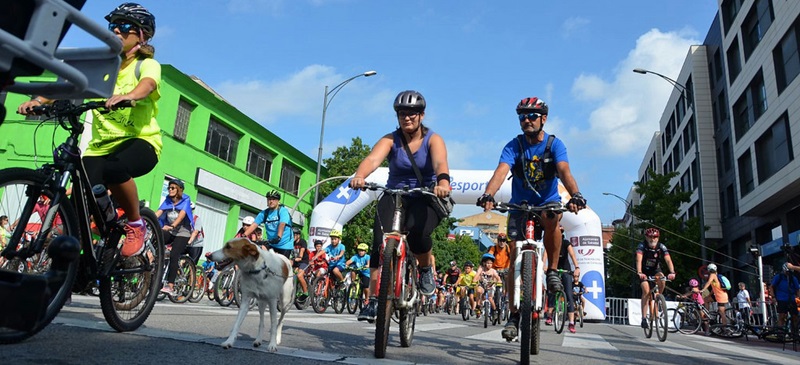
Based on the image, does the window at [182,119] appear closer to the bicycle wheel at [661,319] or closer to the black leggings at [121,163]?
the bicycle wheel at [661,319]

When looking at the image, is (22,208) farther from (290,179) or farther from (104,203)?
(290,179)

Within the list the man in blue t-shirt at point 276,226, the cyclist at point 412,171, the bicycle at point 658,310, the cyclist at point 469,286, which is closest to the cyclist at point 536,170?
the cyclist at point 412,171

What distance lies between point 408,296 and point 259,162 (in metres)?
29.7

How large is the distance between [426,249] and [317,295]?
7474mm

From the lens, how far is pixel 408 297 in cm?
442

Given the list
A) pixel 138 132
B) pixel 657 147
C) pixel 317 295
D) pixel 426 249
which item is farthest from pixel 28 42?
pixel 657 147

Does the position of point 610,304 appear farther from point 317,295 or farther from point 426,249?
point 426,249

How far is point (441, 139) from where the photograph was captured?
477cm

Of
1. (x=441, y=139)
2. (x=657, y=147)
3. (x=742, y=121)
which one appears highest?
(x=657, y=147)

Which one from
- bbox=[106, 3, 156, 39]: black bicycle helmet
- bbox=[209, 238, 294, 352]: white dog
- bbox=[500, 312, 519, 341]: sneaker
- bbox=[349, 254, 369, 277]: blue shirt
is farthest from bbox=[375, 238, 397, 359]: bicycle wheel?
bbox=[349, 254, 369, 277]: blue shirt

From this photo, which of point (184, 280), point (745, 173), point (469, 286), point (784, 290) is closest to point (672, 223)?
point (745, 173)

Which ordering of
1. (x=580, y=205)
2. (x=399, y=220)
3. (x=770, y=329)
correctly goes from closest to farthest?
(x=399, y=220) < (x=580, y=205) < (x=770, y=329)

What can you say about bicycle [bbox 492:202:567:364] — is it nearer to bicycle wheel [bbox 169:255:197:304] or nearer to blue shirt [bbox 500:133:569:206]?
blue shirt [bbox 500:133:569:206]

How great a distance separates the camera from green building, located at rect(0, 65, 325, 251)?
73.8ft
